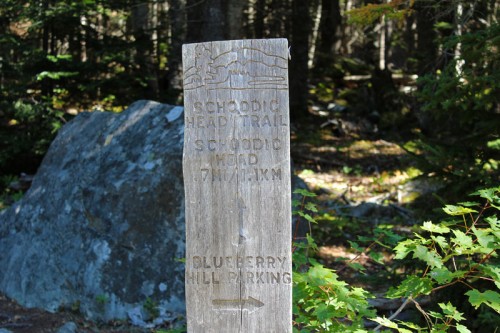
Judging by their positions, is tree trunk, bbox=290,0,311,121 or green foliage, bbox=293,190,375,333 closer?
green foliage, bbox=293,190,375,333

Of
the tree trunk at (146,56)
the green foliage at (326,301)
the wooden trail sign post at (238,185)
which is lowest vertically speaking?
the green foliage at (326,301)

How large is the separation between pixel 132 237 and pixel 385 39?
795 inches

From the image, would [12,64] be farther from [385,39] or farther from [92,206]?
[385,39]

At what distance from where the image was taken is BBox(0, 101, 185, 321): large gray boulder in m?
6.31

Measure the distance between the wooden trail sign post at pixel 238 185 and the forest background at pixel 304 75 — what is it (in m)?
0.58

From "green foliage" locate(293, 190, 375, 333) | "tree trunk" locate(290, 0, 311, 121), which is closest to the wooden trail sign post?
"green foliage" locate(293, 190, 375, 333)

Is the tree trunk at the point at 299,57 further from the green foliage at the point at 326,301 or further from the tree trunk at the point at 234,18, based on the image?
the green foliage at the point at 326,301

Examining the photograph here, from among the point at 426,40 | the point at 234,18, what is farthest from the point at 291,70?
the point at 234,18

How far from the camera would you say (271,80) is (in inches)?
133

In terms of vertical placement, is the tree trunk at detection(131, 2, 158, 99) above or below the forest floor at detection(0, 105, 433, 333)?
above

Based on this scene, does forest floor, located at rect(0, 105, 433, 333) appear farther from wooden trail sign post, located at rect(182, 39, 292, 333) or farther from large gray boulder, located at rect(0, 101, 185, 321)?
wooden trail sign post, located at rect(182, 39, 292, 333)

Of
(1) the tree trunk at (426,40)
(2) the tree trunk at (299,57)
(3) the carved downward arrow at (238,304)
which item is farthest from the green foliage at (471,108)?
(2) the tree trunk at (299,57)

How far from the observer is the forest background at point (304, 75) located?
5535 millimetres

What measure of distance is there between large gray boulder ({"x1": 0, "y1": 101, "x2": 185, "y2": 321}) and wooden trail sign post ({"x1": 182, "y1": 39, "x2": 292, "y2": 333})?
2879 millimetres
